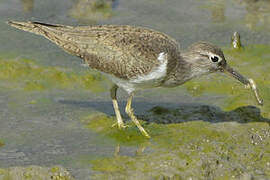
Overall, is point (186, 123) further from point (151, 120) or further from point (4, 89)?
point (4, 89)

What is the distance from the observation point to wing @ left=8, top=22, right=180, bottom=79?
9180 millimetres

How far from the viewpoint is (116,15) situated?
14.9m

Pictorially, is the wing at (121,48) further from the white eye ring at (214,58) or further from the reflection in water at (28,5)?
the reflection in water at (28,5)

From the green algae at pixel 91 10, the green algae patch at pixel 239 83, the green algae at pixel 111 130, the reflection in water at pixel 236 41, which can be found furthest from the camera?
the green algae at pixel 91 10

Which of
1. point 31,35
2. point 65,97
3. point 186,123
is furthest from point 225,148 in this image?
point 31,35

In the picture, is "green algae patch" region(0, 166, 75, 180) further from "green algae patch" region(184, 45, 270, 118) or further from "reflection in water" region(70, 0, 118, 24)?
"reflection in water" region(70, 0, 118, 24)

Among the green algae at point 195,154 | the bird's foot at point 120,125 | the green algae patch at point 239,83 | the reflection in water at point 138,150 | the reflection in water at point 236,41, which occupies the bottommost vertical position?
the reflection in water at point 138,150

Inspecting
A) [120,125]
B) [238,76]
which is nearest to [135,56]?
[120,125]

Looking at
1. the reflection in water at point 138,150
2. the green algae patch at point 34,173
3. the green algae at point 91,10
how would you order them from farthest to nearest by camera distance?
the green algae at point 91,10
the reflection in water at point 138,150
the green algae patch at point 34,173

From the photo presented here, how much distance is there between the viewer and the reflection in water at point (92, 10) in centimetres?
1476

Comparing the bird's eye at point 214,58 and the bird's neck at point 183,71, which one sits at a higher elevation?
the bird's eye at point 214,58

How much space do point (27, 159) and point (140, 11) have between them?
7536 millimetres

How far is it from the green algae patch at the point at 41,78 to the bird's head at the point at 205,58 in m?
2.43

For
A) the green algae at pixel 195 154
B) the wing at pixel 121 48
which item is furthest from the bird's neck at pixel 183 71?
the green algae at pixel 195 154
